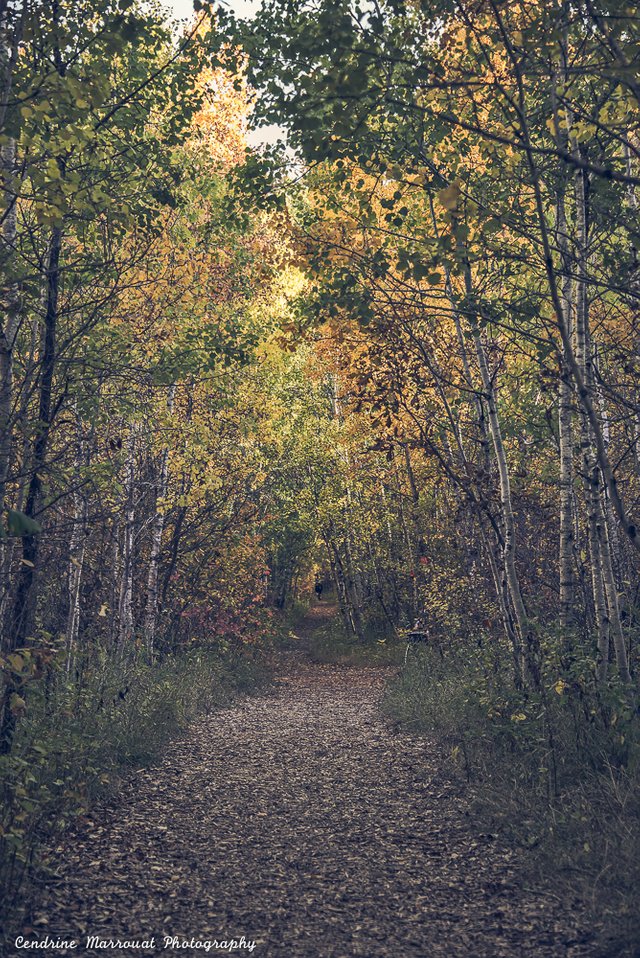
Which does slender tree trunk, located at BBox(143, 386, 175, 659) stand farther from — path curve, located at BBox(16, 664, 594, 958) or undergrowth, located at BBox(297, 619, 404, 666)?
undergrowth, located at BBox(297, 619, 404, 666)

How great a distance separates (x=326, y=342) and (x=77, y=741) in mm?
11120

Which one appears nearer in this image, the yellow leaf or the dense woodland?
the yellow leaf

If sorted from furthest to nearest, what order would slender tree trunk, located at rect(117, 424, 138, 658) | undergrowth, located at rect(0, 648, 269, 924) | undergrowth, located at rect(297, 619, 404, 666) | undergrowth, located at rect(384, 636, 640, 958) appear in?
undergrowth, located at rect(297, 619, 404, 666)
slender tree trunk, located at rect(117, 424, 138, 658)
undergrowth, located at rect(0, 648, 269, 924)
undergrowth, located at rect(384, 636, 640, 958)

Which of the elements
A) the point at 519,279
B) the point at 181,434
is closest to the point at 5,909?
the point at 181,434

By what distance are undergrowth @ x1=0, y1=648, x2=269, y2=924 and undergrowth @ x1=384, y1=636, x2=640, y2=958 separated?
382cm

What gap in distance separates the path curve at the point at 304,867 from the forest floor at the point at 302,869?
1 centimetres

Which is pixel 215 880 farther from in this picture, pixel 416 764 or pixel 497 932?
pixel 416 764

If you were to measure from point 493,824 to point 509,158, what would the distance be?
7943 millimetres

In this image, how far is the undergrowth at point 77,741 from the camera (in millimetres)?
5457

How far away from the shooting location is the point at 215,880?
5.43 metres

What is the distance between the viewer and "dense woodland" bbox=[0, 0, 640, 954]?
557 centimetres

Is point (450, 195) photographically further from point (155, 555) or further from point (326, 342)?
point (326, 342)

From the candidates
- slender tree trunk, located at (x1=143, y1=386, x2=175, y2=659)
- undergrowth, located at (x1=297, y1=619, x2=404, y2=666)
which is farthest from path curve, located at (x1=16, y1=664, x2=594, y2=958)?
undergrowth, located at (x1=297, y1=619, x2=404, y2=666)

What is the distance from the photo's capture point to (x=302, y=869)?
5660mm
